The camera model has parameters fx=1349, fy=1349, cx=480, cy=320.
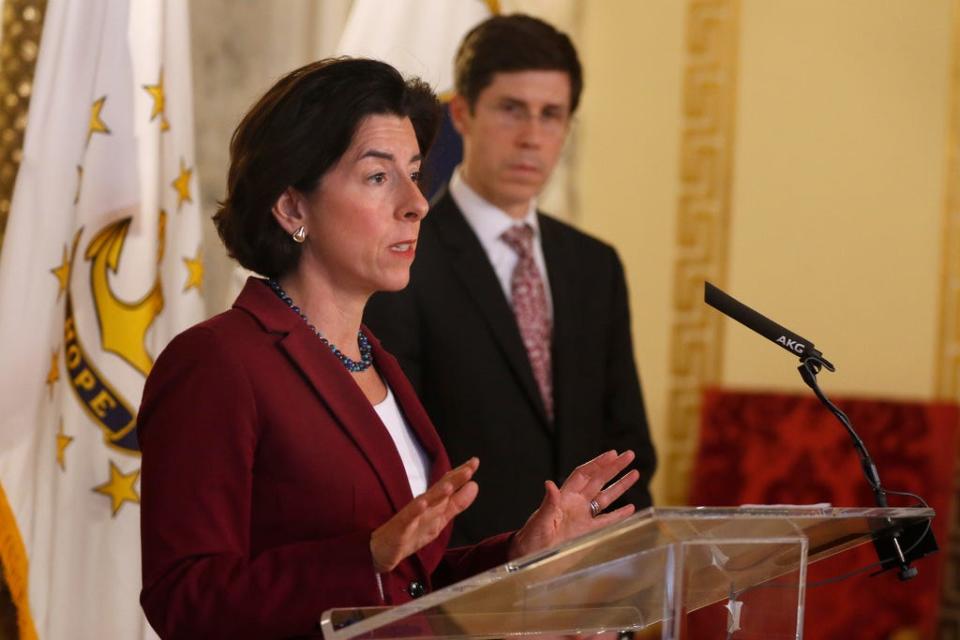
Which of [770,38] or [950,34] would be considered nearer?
[950,34]

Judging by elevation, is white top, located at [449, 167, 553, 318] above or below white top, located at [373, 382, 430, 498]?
above

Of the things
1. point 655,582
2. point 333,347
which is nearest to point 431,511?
point 655,582

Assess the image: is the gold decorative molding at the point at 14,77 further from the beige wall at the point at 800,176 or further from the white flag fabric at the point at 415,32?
the beige wall at the point at 800,176

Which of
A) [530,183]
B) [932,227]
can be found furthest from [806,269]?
[530,183]

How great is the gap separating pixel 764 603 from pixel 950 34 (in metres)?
3.74

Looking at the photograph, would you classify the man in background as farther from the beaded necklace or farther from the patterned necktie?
the beaded necklace

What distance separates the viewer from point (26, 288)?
2.49m

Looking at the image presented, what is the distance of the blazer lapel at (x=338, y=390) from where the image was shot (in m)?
1.83

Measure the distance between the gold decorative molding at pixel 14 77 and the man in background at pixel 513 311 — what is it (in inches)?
30.3

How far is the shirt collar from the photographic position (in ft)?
10.3

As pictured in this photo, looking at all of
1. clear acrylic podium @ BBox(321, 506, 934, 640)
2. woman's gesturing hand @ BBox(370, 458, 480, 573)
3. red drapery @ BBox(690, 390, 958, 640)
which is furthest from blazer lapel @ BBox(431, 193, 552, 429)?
red drapery @ BBox(690, 390, 958, 640)

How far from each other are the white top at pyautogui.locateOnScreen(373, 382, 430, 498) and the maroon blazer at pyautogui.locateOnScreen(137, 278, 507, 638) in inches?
3.9

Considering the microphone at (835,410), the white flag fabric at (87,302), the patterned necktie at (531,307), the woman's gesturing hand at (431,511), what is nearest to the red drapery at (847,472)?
the patterned necktie at (531,307)

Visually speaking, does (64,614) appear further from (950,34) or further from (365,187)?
(950,34)
